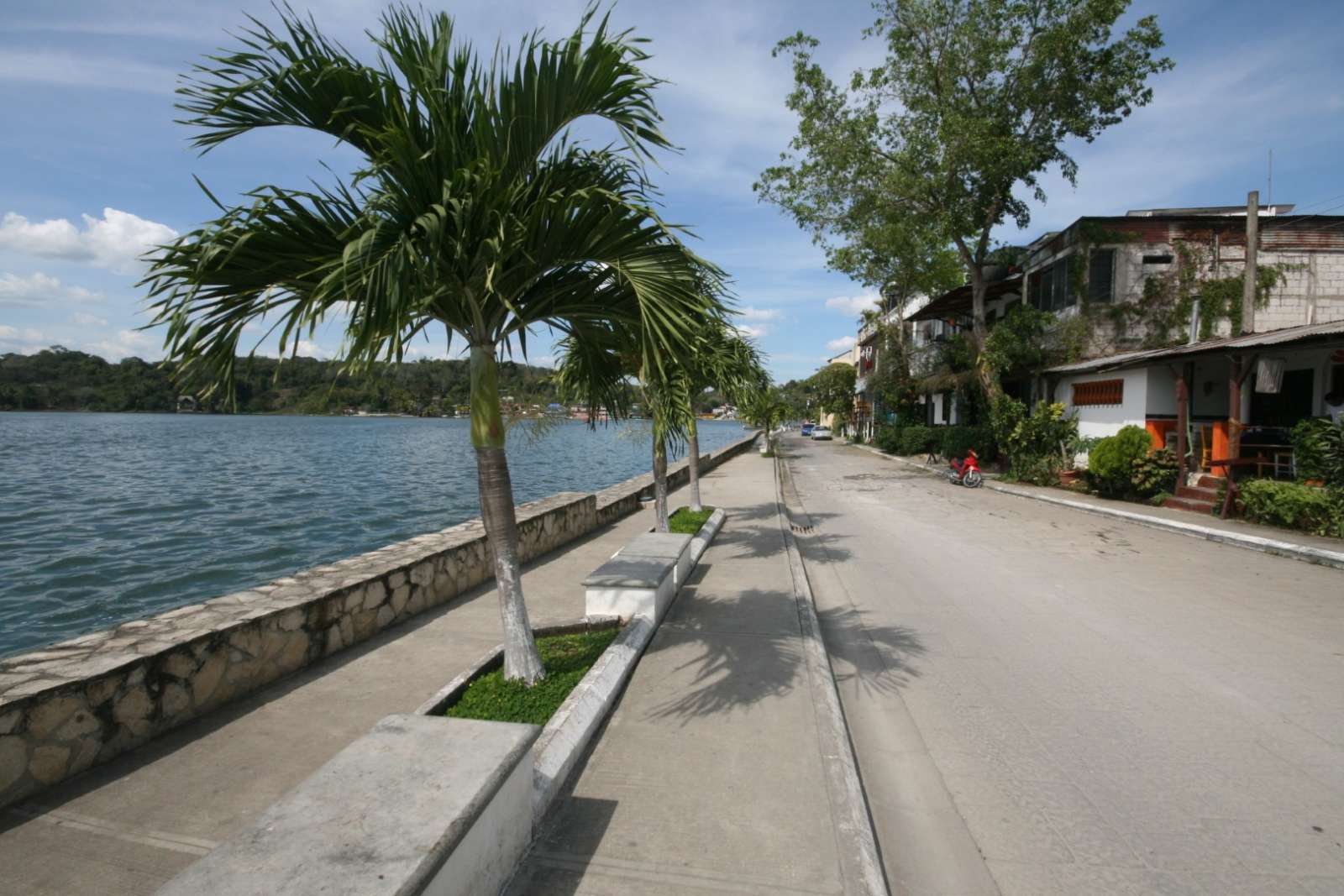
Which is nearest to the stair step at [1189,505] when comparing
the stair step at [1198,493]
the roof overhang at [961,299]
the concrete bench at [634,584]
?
the stair step at [1198,493]

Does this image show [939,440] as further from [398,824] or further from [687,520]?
[398,824]

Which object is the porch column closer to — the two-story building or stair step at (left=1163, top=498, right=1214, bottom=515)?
stair step at (left=1163, top=498, right=1214, bottom=515)

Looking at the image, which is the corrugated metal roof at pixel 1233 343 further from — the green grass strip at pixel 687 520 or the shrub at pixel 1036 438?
the green grass strip at pixel 687 520

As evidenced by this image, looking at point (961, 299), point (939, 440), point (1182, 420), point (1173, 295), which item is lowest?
point (939, 440)

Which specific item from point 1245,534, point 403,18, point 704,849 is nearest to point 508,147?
point 403,18

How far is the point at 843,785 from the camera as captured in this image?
362 centimetres

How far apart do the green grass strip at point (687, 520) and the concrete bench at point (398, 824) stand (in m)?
7.36

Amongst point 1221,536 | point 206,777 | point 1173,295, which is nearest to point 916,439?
point 1173,295

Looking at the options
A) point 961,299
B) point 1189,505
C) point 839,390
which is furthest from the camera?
point 839,390

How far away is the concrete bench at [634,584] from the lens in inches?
241

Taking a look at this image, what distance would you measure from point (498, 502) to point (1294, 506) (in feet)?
42.1

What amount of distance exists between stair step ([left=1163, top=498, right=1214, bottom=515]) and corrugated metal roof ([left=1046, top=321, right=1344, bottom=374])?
2.84 meters

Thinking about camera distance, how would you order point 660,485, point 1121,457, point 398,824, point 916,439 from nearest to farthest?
point 398,824
point 660,485
point 1121,457
point 916,439

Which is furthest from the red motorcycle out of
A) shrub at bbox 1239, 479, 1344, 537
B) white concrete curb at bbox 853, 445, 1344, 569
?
shrub at bbox 1239, 479, 1344, 537
